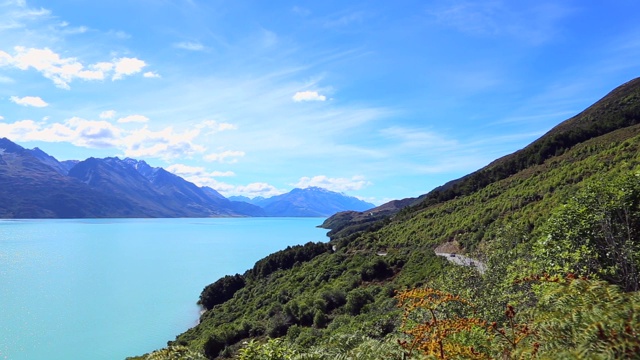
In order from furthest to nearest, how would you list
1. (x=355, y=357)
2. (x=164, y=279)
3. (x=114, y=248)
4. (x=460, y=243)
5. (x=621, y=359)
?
(x=114, y=248) < (x=164, y=279) < (x=460, y=243) < (x=355, y=357) < (x=621, y=359)

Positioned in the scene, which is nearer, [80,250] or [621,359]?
[621,359]

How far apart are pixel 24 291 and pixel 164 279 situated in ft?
68.3

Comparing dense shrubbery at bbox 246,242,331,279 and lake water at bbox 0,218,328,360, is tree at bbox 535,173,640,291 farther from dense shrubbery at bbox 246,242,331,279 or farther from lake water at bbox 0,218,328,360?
dense shrubbery at bbox 246,242,331,279

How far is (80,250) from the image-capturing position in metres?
104

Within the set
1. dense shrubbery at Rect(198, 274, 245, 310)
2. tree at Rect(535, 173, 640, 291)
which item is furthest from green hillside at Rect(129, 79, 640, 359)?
dense shrubbery at Rect(198, 274, 245, 310)

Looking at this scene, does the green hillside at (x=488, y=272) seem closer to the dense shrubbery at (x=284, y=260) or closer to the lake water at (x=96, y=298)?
the dense shrubbery at (x=284, y=260)

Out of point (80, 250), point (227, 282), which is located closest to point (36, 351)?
point (227, 282)

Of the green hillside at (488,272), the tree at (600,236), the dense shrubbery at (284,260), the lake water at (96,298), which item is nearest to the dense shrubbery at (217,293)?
the green hillside at (488,272)

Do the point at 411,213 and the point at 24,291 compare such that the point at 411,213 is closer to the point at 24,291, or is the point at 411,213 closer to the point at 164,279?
the point at 164,279

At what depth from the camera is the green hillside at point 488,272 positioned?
4805mm

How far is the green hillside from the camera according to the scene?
15.8ft

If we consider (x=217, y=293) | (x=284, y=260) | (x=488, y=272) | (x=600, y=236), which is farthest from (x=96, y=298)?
Answer: (x=600, y=236)

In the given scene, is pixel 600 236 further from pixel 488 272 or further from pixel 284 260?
pixel 284 260

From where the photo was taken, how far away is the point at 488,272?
433 inches
